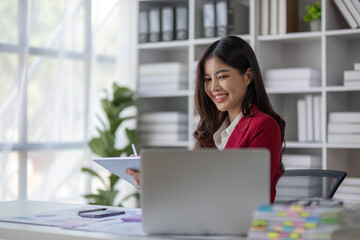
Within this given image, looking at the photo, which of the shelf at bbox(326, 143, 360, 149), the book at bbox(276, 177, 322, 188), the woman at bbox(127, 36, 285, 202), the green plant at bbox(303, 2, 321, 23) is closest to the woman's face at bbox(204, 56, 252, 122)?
the woman at bbox(127, 36, 285, 202)

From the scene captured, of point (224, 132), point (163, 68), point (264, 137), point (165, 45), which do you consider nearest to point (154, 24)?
point (165, 45)

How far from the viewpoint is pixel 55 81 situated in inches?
163

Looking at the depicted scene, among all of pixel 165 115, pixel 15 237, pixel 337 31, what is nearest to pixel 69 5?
pixel 165 115

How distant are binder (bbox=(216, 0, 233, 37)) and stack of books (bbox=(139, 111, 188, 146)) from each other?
698mm

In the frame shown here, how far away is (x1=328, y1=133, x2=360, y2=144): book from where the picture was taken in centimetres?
376

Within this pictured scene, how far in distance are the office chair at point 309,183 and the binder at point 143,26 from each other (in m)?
2.19

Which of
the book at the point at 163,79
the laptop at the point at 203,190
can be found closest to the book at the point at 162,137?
the book at the point at 163,79

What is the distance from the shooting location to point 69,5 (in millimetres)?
4242

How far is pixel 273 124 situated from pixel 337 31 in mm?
1805

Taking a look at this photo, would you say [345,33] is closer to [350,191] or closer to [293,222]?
[350,191]

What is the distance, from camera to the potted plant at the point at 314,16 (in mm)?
3982

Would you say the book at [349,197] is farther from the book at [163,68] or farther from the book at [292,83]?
the book at [163,68]

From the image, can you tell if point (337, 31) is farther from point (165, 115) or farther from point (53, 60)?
point (53, 60)

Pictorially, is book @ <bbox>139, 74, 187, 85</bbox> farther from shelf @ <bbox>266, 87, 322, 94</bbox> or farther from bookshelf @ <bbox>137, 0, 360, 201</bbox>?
shelf @ <bbox>266, 87, 322, 94</bbox>
